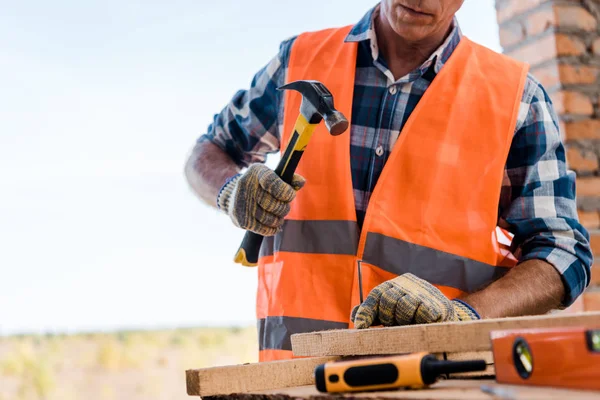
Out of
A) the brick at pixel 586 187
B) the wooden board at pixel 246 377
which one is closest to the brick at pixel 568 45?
the brick at pixel 586 187

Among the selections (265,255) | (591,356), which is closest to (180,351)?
(265,255)

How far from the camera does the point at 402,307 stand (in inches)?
41.2

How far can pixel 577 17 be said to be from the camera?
2.21 m

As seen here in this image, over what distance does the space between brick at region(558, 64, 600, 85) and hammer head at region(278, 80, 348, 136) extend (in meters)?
1.16

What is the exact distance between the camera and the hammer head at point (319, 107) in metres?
1.33

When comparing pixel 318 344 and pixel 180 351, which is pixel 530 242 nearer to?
pixel 318 344

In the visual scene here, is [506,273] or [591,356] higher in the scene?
[506,273]

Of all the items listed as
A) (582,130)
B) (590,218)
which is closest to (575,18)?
(582,130)

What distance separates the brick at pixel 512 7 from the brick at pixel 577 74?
254 millimetres

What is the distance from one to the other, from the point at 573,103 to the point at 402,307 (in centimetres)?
145

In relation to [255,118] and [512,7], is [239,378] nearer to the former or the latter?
[255,118]

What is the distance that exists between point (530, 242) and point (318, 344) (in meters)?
0.77

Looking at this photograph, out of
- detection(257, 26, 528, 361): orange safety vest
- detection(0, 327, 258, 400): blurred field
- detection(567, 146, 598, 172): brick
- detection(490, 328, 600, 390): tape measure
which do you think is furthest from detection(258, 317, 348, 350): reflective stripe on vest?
detection(0, 327, 258, 400): blurred field

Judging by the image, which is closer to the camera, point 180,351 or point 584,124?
Result: point 584,124
